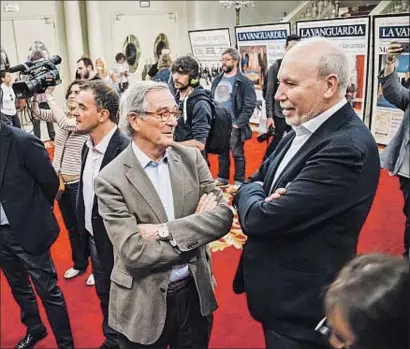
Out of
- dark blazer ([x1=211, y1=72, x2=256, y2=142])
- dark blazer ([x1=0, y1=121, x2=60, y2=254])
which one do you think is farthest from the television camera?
dark blazer ([x1=211, y1=72, x2=256, y2=142])

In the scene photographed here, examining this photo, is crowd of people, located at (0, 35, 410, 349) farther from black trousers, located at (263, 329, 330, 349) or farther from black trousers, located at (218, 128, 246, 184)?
black trousers, located at (218, 128, 246, 184)

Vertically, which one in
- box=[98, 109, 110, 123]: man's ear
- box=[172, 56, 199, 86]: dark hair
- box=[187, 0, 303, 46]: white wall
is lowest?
box=[98, 109, 110, 123]: man's ear

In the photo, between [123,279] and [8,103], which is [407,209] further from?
[8,103]

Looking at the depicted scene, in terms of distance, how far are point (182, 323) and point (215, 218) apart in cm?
45

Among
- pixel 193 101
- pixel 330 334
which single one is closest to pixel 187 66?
pixel 193 101

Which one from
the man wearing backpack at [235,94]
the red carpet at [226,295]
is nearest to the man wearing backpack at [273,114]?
the man wearing backpack at [235,94]

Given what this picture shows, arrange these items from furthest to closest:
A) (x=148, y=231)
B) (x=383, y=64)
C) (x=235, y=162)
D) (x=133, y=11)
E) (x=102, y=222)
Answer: (x=133, y=11), (x=383, y=64), (x=235, y=162), (x=102, y=222), (x=148, y=231)

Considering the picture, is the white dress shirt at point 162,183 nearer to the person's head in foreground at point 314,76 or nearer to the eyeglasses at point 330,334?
the person's head in foreground at point 314,76

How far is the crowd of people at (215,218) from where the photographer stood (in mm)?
1167

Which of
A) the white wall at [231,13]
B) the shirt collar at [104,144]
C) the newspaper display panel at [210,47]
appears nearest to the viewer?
the shirt collar at [104,144]

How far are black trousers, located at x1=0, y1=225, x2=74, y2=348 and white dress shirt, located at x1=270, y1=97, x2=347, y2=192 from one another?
4.75ft

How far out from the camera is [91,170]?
2307 millimetres

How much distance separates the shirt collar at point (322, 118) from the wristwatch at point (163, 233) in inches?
24.0

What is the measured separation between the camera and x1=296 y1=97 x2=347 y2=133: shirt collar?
4.63ft
